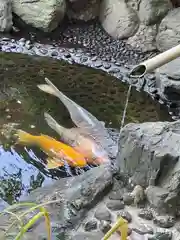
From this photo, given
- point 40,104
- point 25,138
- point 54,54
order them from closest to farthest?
point 25,138 < point 40,104 < point 54,54

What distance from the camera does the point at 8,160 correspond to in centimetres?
342

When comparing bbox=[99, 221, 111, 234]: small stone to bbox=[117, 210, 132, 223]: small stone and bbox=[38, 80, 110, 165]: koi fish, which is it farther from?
bbox=[38, 80, 110, 165]: koi fish

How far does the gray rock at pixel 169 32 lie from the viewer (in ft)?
15.7

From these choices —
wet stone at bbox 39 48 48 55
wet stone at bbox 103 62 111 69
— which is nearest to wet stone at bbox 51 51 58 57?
wet stone at bbox 39 48 48 55

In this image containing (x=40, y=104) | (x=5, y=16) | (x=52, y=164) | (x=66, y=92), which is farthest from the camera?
(x=5, y=16)

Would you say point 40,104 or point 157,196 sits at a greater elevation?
point 157,196

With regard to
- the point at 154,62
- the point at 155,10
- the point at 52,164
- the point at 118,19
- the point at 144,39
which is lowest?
the point at 52,164

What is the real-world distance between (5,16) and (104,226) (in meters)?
3.18

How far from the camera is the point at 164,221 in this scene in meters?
2.53

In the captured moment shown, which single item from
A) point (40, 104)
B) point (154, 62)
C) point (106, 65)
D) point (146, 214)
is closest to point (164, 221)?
point (146, 214)

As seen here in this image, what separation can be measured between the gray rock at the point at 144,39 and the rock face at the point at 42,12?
0.78 metres

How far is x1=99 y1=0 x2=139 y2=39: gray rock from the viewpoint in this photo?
16.7 feet

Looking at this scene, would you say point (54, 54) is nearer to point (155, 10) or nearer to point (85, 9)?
point (85, 9)

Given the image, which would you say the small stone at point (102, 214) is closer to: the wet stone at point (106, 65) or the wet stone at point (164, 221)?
the wet stone at point (164, 221)
